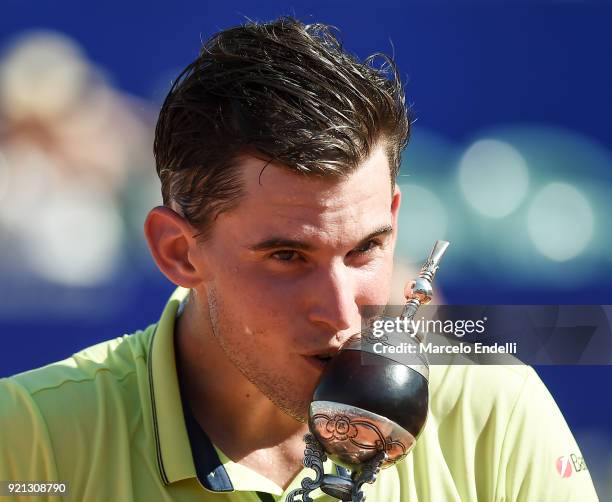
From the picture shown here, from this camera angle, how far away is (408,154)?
2.75 meters

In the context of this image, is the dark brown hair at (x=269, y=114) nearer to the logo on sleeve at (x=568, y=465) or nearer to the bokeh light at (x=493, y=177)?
the logo on sleeve at (x=568, y=465)

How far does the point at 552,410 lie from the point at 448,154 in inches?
39.1

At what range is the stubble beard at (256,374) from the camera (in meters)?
1.73

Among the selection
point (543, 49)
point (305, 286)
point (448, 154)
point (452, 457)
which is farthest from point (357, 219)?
point (543, 49)

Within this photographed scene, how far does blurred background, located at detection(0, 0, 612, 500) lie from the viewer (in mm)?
2639

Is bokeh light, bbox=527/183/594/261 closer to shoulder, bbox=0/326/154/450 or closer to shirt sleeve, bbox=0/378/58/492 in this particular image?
shoulder, bbox=0/326/154/450

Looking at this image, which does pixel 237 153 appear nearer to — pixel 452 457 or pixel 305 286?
pixel 305 286

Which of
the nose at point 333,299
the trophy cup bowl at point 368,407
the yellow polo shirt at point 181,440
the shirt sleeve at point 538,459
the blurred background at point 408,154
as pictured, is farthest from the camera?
the blurred background at point 408,154

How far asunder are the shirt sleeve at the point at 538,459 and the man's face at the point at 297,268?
Result: 40 cm

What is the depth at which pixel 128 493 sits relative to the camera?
5.60 ft

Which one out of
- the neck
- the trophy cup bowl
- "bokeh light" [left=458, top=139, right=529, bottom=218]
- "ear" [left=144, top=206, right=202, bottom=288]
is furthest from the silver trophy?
"bokeh light" [left=458, top=139, right=529, bottom=218]

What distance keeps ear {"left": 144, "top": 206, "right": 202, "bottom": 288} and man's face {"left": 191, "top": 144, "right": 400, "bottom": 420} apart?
10 cm

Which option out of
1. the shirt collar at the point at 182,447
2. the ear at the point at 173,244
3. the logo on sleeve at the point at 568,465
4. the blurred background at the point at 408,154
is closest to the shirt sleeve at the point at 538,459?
the logo on sleeve at the point at 568,465

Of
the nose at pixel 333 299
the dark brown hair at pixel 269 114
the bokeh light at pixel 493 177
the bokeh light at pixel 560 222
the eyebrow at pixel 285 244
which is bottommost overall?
the nose at pixel 333 299
